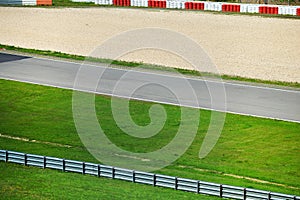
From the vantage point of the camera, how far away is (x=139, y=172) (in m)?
40.1

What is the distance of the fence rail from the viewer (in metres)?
36.8

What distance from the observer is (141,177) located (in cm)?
3994

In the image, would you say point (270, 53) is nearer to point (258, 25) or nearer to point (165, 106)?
point (258, 25)

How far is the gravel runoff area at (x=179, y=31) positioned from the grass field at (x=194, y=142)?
1495 cm

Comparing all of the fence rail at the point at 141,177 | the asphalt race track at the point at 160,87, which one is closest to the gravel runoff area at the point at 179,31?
the asphalt race track at the point at 160,87

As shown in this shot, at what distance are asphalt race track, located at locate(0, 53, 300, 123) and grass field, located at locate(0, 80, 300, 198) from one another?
197cm

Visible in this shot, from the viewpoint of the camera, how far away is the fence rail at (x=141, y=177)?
36750mm

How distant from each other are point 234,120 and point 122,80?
14.0 meters

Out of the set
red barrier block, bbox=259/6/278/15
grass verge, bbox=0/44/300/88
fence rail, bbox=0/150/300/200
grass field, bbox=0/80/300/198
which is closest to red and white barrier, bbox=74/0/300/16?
red barrier block, bbox=259/6/278/15

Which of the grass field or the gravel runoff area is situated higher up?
the grass field

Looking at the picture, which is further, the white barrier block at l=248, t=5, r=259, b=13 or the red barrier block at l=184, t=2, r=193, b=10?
the red barrier block at l=184, t=2, r=193, b=10

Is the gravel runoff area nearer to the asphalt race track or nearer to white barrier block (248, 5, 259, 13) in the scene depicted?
white barrier block (248, 5, 259, 13)

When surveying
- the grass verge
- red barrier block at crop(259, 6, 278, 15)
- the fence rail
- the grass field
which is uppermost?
the fence rail

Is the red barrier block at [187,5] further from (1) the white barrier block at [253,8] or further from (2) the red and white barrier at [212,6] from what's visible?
(1) the white barrier block at [253,8]
